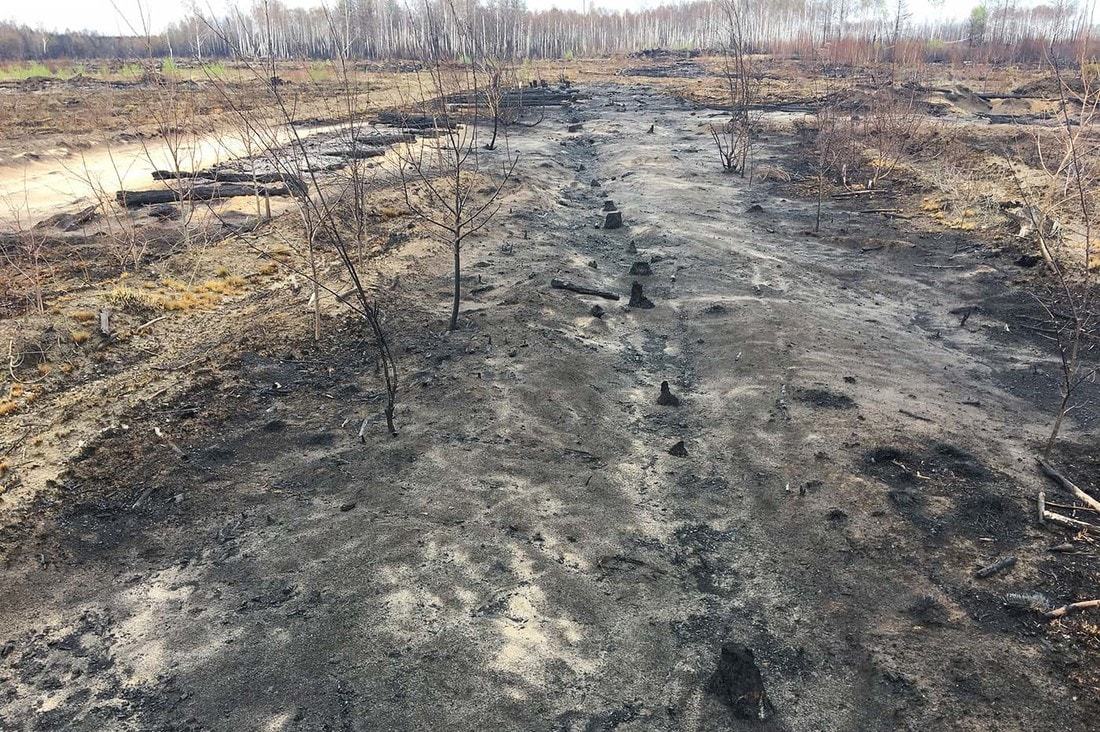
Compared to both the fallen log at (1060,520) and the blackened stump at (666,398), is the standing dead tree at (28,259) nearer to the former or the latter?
the blackened stump at (666,398)

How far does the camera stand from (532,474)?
513 cm

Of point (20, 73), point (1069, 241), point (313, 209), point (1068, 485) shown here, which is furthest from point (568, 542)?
point (20, 73)

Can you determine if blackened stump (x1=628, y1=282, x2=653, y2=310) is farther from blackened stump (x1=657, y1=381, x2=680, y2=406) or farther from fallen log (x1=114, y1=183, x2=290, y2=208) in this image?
fallen log (x1=114, y1=183, x2=290, y2=208)

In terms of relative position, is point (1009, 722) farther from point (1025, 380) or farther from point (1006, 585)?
point (1025, 380)

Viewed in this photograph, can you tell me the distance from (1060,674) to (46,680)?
204 inches

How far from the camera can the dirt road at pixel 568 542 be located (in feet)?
11.0

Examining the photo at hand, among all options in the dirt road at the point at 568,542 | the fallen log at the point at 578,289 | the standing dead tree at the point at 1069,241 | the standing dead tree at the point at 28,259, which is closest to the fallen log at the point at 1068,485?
the dirt road at the point at 568,542

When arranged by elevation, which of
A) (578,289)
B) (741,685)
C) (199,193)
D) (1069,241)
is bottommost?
(741,685)

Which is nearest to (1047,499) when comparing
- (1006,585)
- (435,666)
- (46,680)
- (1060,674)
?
(1006,585)

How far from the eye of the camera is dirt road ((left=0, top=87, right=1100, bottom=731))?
3355 mm

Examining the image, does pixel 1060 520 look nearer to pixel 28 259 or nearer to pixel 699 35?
pixel 28 259

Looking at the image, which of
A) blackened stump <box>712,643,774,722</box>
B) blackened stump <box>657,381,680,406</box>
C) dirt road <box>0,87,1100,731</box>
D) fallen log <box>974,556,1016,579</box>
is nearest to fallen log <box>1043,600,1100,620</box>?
dirt road <box>0,87,1100,731</box>

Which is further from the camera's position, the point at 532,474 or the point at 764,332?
the point at 764,332

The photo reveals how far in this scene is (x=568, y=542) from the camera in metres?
4.48
